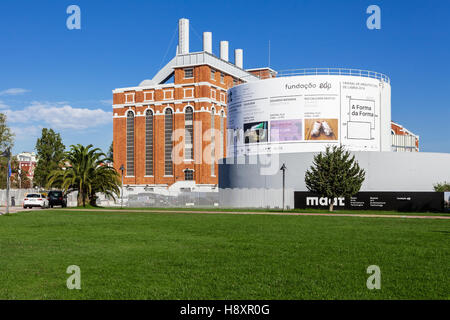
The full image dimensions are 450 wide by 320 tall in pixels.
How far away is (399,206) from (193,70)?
43.6 meters

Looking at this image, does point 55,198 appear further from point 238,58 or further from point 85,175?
point 238,58

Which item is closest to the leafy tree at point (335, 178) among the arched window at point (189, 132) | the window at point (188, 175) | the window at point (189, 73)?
the window at point (188, 175)

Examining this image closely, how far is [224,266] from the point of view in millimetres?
10094

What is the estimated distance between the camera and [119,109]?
266 feet

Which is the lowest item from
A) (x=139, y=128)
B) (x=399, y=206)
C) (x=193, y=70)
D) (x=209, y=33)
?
(x=399, y=206)

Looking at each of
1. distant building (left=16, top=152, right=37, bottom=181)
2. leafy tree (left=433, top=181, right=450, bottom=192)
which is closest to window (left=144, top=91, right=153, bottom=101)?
leafy tree (left=433, top=181, right=450, bottom=192)

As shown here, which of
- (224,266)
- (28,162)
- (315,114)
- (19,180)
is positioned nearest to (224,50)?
(315,114)

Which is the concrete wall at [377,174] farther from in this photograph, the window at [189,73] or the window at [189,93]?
the window at [189,73]

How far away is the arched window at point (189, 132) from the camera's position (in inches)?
2943

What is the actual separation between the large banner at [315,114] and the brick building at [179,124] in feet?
69.5

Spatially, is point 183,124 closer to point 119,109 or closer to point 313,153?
point 119,109

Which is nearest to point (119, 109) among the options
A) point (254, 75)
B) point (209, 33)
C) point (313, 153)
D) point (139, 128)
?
point (139, 128)

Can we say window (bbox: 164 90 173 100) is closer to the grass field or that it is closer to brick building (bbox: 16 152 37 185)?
the grass field

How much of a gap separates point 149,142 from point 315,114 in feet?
118
